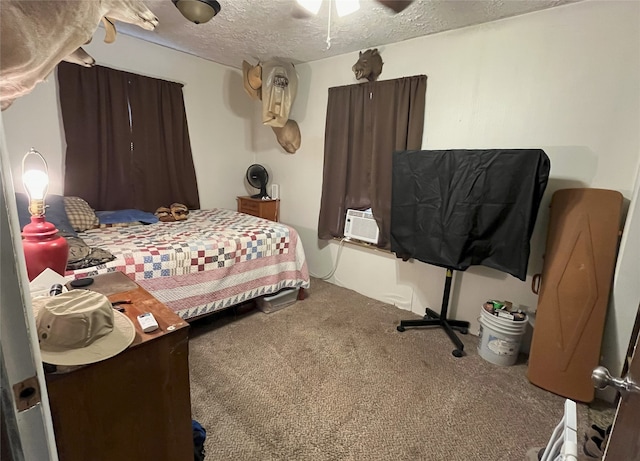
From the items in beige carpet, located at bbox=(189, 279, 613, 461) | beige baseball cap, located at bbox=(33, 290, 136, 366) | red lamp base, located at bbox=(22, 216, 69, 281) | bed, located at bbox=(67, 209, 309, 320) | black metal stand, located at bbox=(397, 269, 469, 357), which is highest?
red lamp base, located at bbox=(22, 216, 69, 281)

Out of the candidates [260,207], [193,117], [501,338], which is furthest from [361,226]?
[193,117]

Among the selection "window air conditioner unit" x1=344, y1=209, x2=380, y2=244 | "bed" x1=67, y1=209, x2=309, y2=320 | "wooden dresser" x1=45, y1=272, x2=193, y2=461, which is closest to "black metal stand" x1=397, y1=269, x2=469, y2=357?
"window air conditioner unit" x1=344, y1=209, x2=380, y2=244

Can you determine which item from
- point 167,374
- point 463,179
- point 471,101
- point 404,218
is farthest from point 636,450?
point 471,101

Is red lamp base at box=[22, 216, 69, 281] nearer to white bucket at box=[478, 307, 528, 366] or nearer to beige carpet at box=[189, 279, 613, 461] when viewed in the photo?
beige carpet at box=[189, 279, 613, 461]

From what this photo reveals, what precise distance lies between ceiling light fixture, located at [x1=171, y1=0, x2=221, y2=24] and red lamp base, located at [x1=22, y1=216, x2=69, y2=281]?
1.56m

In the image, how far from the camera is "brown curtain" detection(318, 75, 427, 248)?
2693 mm

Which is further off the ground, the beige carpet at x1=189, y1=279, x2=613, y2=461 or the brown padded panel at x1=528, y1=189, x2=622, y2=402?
the brown padded panel at x1=528, y1=189, x2=622, y2=402

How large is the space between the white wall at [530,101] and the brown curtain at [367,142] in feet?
0.48

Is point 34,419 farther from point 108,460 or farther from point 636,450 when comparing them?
point 636,450

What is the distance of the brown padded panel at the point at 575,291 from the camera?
1.82 meters

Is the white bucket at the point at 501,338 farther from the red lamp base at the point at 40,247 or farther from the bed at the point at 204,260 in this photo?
the red lamp base at the point at 40,247

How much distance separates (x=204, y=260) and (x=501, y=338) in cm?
220

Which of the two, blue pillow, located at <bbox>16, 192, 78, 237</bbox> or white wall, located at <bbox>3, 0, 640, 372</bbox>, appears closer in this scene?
white wall, located at <bbox>3, 0, 640, 372</bbox>

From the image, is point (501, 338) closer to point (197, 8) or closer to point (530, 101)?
point (530, 101)
